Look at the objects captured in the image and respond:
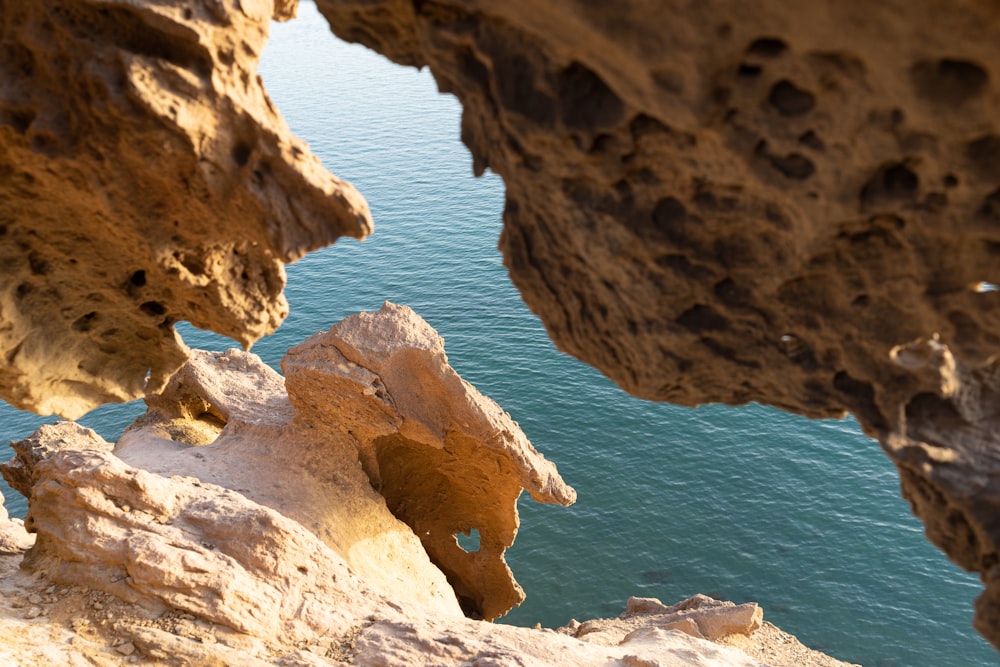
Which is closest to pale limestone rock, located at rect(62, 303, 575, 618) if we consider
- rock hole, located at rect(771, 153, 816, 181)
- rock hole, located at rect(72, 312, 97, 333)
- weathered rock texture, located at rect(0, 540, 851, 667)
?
weathered rock texture, located at rect(0, 540, 851, 667)

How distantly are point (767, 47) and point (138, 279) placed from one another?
6117mm

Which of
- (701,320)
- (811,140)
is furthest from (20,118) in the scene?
(811,140)

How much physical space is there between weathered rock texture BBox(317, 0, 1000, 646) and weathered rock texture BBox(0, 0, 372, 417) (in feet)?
3.32

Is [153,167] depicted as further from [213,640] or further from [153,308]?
[213,640]

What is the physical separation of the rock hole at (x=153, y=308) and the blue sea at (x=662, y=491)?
13947 millimetres

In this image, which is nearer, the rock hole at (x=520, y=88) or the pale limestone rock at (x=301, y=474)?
the rock hole at (x=520, y=88)

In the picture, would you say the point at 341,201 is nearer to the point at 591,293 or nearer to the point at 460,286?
the point at 591,293

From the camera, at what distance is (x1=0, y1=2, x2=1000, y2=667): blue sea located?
19.9m

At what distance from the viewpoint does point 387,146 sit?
1663 inches

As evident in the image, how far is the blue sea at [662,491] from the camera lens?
19906 millimetres

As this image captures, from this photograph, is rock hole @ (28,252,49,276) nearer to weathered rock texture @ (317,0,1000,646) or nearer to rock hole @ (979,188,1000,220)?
weathered rock texture @ (317,0,1000,646)

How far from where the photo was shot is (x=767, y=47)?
4.36 meters

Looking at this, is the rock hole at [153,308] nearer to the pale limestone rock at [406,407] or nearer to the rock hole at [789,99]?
the pale limestone rock at [406,407]

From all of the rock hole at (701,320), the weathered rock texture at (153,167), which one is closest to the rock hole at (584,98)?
the rock hole at (701,320)
